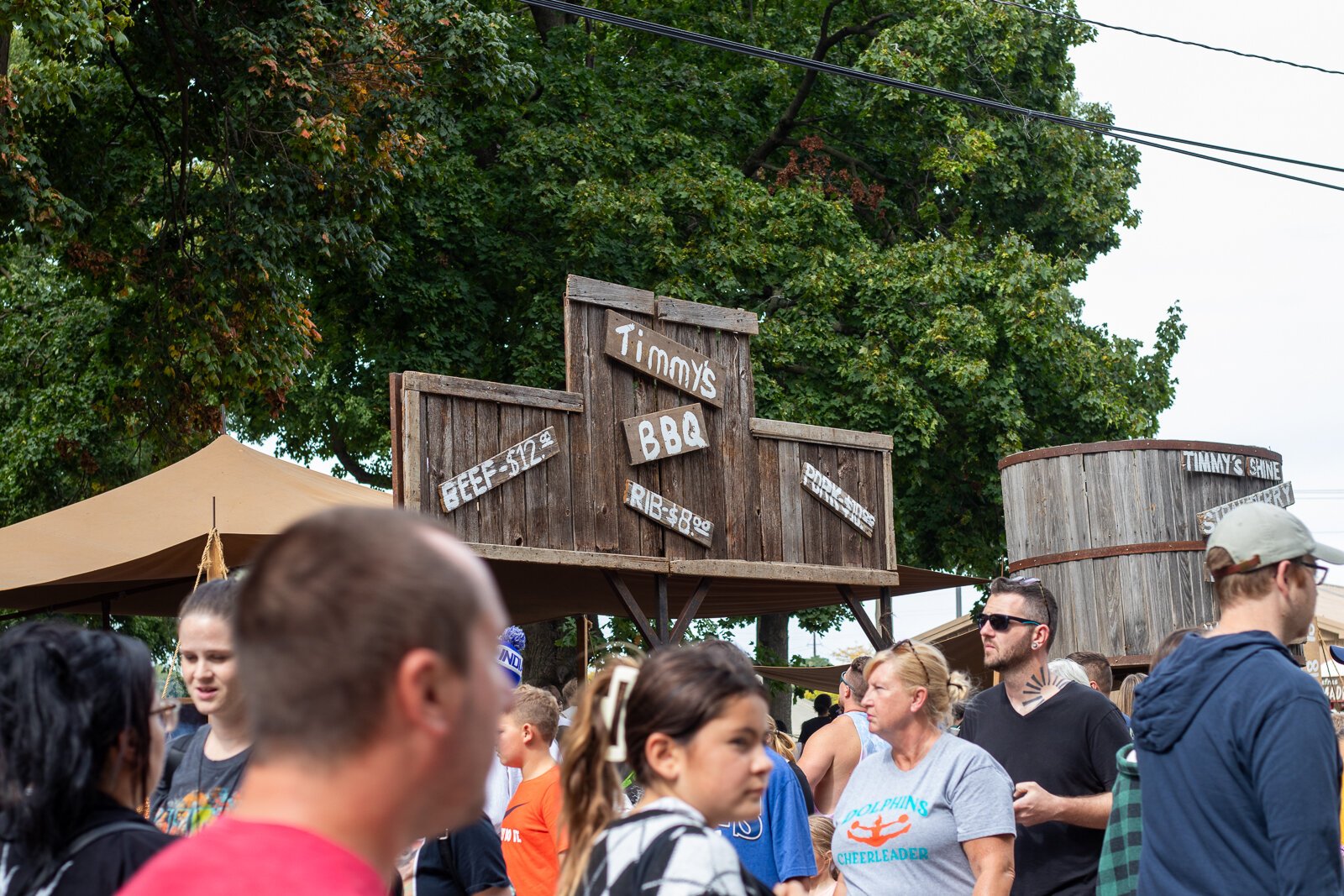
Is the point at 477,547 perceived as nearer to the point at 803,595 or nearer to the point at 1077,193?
the point at 803,595

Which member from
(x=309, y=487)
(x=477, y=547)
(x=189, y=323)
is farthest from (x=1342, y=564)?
(x=189, y=323)

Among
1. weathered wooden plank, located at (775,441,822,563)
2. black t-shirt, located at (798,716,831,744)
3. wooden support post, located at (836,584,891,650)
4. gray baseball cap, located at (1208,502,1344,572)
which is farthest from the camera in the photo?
wooden support post, located at (836,584,891,650)

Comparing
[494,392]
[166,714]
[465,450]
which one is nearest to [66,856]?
[166,714]

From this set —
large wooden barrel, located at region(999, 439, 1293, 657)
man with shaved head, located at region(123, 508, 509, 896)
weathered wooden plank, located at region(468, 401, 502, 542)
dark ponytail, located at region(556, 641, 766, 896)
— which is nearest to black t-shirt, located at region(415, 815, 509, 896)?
dark ponytail, located at region(556, 641, 766, 896)

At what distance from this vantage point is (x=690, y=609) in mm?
12367

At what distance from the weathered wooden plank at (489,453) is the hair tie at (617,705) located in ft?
26.7

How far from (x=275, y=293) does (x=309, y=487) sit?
11.0ft

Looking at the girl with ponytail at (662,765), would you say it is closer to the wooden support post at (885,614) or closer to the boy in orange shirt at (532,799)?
the boy in orange shirt at (532,799)

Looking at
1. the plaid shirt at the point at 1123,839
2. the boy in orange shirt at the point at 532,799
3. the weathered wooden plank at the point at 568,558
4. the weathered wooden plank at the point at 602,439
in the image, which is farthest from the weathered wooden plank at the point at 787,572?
the plaid shirt at the point at 1123,839

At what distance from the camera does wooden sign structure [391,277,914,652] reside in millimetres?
10953

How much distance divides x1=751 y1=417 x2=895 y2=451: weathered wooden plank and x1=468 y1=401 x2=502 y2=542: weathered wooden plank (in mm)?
2863

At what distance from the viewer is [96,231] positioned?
15.2 m

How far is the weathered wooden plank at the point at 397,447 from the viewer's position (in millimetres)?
10469

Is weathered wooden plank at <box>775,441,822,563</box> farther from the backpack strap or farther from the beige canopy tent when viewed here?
the backpack strap
